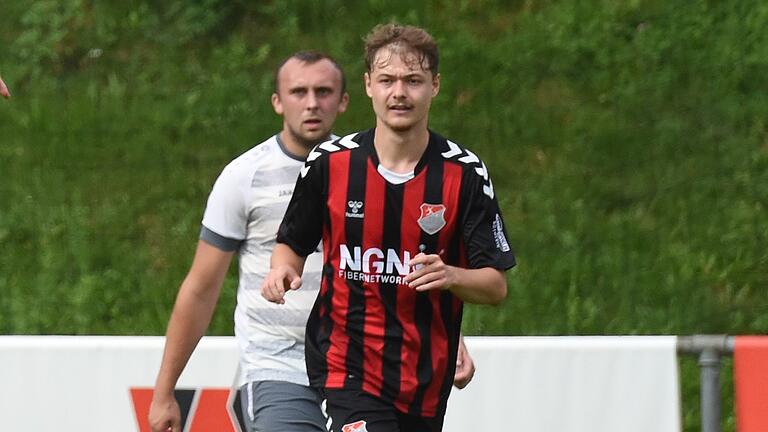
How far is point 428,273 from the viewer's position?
4.09 meters

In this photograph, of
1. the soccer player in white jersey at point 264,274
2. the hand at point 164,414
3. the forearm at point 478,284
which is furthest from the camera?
the hand at point 164,414

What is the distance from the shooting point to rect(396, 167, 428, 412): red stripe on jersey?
4.37 m

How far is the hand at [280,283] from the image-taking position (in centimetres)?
422

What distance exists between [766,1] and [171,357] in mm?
6625

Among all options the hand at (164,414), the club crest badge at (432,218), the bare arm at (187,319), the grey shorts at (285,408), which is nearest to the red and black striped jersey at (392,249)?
the club crest badge at (432,218)

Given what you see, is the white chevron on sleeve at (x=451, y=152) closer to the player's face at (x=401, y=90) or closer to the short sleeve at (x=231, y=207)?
the player's face at (x=401, y=90)

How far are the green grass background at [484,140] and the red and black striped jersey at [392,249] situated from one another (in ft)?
13.4

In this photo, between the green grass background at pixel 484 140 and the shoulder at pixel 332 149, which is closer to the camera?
the shoulder at pixel 332 149

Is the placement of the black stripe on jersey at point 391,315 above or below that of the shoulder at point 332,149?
below

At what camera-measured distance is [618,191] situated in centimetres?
949

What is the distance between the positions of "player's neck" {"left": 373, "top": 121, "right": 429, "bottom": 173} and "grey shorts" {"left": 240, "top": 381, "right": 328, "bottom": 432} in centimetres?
85

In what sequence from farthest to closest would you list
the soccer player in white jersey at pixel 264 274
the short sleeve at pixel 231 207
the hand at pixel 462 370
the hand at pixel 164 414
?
the hand at pixel 164 414
the short sleeve at pixel 231 207
the soccer player in white jersey at pixel 264 274
the hand at pixel 462 370

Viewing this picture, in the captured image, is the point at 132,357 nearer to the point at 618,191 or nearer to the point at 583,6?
the point at 618,191

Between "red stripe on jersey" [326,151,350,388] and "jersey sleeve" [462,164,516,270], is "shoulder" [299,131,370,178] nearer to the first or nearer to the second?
"red stripe on jersey" [326,151,350,388]
